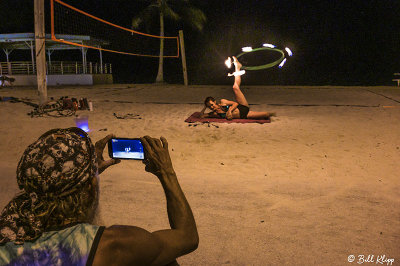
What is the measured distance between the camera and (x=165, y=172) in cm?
138

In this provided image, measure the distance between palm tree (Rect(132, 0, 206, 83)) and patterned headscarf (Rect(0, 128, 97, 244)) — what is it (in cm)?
2489

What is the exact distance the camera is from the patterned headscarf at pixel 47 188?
1100mm

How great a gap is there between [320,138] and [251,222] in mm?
3786

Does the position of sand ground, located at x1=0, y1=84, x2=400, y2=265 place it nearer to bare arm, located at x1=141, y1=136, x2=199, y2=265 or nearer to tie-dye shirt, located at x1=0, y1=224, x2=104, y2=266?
bare arm, located at x1=141, y1=136, x2=199, y2=265

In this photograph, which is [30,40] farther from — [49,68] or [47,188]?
[47,188]

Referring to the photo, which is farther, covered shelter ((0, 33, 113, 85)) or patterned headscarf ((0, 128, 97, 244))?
covered shelter ((0, 33, 113, 85))

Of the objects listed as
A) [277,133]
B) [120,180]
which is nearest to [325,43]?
[277,133]

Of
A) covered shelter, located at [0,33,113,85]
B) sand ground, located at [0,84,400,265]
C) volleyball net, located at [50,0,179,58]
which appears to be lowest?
sand ground, located at [0,84,400,265]

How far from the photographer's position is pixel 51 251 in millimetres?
1118

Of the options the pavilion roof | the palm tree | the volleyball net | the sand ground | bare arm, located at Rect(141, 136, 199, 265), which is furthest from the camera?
the palm tree

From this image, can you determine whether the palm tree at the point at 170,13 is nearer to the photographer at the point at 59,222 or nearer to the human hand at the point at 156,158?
the human hand at the point at 156,158

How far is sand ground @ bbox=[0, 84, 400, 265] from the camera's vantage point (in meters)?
2.82


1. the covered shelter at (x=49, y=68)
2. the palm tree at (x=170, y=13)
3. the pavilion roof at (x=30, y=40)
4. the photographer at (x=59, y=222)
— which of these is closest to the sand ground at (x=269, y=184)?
the photographer at (x=59, y=222)

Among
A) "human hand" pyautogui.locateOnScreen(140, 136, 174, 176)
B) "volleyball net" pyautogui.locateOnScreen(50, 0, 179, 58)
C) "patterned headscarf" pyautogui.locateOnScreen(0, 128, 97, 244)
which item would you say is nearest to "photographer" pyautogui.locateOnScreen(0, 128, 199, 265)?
"patterned headscarf" pyautogui.locateOnScreen(0, 128, 97, 244)
